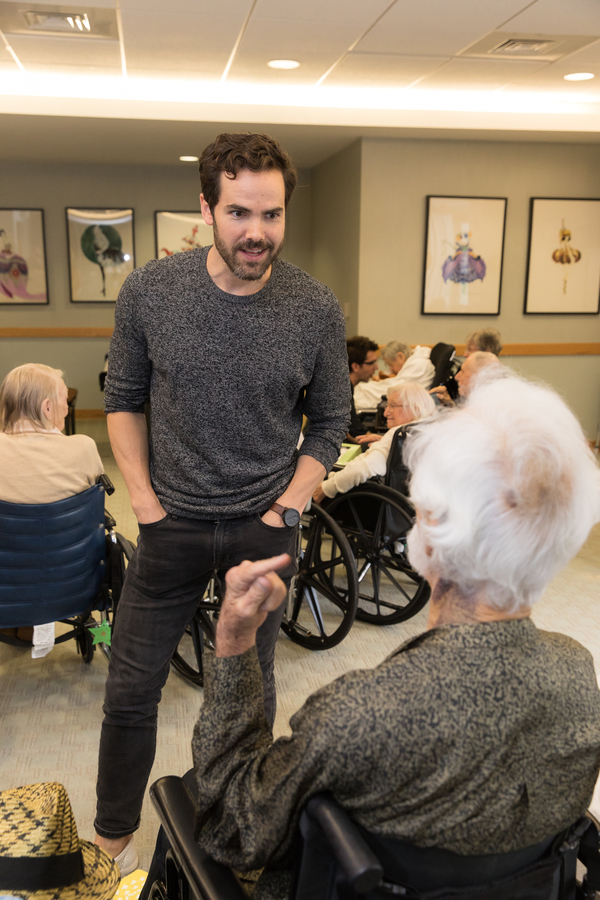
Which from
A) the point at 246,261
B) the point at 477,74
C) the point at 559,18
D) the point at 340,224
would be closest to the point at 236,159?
the point at 246,261

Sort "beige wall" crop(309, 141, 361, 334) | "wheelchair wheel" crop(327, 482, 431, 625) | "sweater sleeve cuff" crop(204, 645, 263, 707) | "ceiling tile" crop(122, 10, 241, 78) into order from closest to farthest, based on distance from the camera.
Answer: "sweater sleeve cuff" crop(204, 645, 263, 707), "wheelchair wheel" crop(327, 482, 431, 625), "ceiling tile" crop(122, 10, 241, 78), "beige wall" crop(309, 141, 361, 334)

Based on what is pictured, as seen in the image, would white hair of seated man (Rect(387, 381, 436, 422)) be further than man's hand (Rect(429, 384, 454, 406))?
No

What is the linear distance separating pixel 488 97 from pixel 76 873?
582cm

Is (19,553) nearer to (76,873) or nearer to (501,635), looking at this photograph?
(76,873)

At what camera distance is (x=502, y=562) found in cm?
80

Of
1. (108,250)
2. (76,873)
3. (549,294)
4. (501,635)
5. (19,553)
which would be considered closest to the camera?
(501,635)

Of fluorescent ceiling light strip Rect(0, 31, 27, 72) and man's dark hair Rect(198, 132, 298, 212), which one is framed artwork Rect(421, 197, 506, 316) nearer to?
fluorescent ceiling light strip Rect(0, 31, 27, 72)

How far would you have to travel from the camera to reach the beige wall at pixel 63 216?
761 centimetres

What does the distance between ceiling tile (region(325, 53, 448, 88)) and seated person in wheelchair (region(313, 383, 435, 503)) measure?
2527 mm

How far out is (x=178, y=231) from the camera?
7.97 meters

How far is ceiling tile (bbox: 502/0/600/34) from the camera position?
142 inches

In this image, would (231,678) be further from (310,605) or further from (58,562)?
(310,605)

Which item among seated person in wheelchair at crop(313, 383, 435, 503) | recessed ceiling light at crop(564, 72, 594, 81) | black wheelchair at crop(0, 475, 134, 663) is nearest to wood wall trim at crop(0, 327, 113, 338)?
recessed ceiling light at crop(564, 72, 594, 81)

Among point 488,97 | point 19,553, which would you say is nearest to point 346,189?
point 488,97
